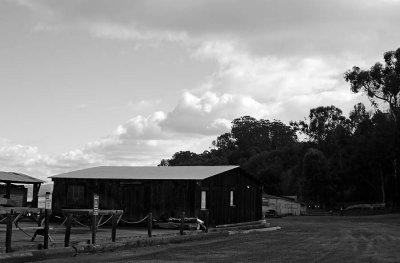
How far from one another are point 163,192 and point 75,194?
19.5 ft

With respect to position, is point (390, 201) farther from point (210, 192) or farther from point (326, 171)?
point (210, 192)

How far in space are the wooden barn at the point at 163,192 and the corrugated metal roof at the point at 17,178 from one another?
1.33 metres

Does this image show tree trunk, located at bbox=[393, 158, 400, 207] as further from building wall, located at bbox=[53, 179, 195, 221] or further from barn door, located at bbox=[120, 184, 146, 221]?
barn door, located at bbox=[120, 184, 146, 221]

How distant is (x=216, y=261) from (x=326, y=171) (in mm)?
68167

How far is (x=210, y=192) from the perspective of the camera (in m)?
30.0

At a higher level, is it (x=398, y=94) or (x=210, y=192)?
(x=398, y=94)

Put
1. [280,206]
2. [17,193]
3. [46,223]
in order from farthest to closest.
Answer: [280,206], [17,193], [46,223]

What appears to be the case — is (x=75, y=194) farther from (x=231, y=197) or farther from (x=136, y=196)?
(x=231, y=197)

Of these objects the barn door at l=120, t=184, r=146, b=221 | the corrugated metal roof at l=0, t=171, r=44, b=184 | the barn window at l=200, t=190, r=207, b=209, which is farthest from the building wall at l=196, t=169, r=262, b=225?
the corrugated metal roof at l=0, t=171, r=44, b=184

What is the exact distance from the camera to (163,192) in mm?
29812

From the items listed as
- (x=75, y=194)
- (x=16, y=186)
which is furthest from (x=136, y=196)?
(x=16, y=186)

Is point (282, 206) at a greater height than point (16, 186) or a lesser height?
lesser

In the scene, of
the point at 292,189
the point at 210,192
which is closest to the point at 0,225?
the point at 210,192

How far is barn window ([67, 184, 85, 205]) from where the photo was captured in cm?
3200
